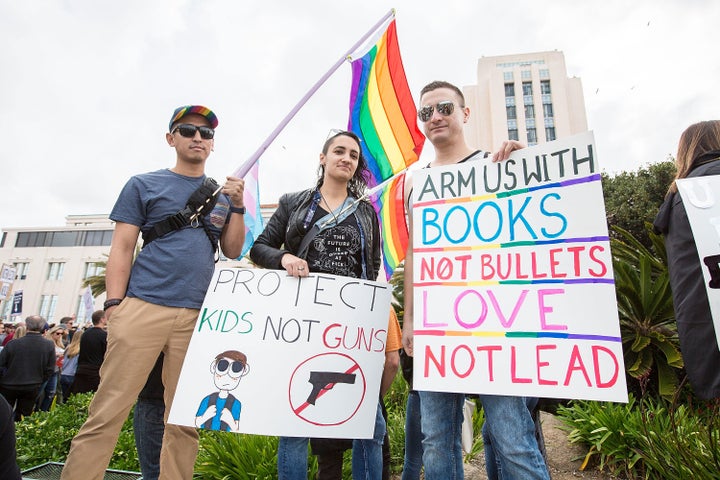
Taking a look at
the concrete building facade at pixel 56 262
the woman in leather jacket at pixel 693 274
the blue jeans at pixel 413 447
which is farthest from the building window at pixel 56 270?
the woman in leather jacket at pixel 693 274

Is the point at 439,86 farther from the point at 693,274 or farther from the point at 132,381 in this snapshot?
the point at 132,381

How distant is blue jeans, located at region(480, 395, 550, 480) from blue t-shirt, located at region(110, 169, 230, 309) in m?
1.50

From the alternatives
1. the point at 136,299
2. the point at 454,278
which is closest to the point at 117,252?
the point at 136,299

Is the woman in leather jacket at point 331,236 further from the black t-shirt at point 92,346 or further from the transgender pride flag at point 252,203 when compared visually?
the black t-shirt at point 92,346

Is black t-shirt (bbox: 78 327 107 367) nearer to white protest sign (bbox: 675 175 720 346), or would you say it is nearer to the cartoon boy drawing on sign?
the cartoon boy drawing on sign

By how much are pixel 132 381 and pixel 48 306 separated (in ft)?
175

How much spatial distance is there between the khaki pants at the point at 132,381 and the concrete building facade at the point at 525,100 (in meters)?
45.9

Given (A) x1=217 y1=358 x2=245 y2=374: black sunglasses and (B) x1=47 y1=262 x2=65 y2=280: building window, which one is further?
(B) x1=47 y1=262 x2=65 y2=280: building window

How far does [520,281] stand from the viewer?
5.68 feet

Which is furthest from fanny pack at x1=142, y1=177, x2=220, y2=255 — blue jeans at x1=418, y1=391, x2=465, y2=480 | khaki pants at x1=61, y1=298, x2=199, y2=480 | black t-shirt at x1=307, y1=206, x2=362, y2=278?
blue jeans at x1=418, y1=391, x2=465, y2=480

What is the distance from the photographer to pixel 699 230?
179 cm

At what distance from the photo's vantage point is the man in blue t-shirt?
1942 mm

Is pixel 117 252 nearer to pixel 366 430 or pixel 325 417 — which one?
pixel 325 417

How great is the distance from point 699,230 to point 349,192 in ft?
5.62
